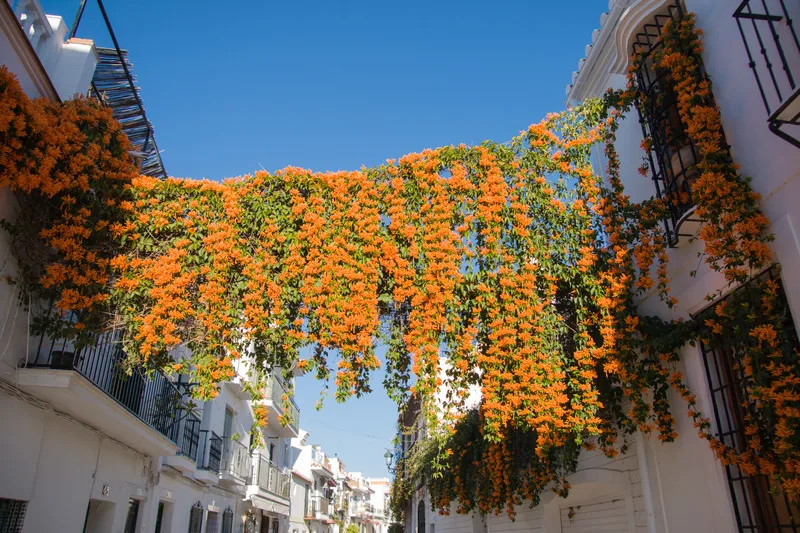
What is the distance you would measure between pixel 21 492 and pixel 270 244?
3.99 metres

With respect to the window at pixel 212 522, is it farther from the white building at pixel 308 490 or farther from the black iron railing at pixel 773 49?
the black iron railing at pixel 773 49

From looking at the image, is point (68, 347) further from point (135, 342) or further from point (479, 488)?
point (479, 488)

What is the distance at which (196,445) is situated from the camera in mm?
13609

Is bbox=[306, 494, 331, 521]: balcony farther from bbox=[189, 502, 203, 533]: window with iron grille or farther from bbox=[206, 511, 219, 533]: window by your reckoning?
bbox=[189, 502, 203, 533]: window with iron grille

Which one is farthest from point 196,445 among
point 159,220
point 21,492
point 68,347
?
point 159,220

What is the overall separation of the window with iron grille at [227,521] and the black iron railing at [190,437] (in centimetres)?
380

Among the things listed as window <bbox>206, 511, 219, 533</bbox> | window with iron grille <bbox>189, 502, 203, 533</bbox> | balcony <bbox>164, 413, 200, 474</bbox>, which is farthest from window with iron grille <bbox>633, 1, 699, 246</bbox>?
window <bbox>206, 511, 219, 533</bbox>

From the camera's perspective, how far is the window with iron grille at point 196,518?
44.4 ft

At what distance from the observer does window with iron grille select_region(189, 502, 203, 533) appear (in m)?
13.5

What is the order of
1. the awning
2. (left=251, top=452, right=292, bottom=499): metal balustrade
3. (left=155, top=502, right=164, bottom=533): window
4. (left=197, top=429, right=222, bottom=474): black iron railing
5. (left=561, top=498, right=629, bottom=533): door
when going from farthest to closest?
(left=251, top=452, right=292, bottom=499): metal balustrade, the awning, (left=197, top=429, right=222, bottom=474): black iron railing, (left=155, top=502, right=164, bottom=533): window, (left=561, top=498, right=629, bottom=533): door

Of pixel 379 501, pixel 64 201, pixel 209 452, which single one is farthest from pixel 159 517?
pixel 379 501

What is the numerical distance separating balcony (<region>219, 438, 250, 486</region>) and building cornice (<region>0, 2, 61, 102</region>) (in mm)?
10707

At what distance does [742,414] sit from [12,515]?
7872mm

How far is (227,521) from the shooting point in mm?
16703
